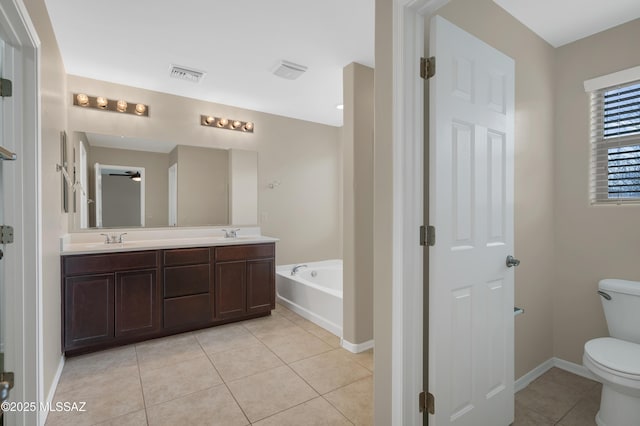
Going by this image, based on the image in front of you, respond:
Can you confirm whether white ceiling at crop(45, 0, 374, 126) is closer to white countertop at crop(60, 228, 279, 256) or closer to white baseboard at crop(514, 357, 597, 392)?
white countertop at crop(60, 228, 279, 256)

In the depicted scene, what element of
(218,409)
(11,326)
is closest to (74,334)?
(11,326)

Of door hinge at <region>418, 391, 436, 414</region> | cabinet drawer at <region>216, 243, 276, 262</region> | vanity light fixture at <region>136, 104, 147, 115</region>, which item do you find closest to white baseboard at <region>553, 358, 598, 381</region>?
door hinge at <region>418, 391, 436, 414</region>

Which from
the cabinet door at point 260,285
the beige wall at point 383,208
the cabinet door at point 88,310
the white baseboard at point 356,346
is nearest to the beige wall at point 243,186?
the cabinet door at point 260,285

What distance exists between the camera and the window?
82.0 inches

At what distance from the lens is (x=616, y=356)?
165 centimetres

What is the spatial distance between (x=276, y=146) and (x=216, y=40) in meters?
1.92

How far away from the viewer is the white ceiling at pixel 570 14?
6.19ft

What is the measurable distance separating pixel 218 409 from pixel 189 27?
2.55 meters

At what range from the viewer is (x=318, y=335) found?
2.99 metres

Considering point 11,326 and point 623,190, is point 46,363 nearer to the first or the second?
point 11,326

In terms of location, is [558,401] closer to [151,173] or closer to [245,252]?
[245,252]

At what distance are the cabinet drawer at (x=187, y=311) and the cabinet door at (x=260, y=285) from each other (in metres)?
0.45

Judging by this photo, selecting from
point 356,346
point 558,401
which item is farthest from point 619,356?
point 356,346

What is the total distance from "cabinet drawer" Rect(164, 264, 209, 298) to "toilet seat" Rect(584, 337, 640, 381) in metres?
2.98
